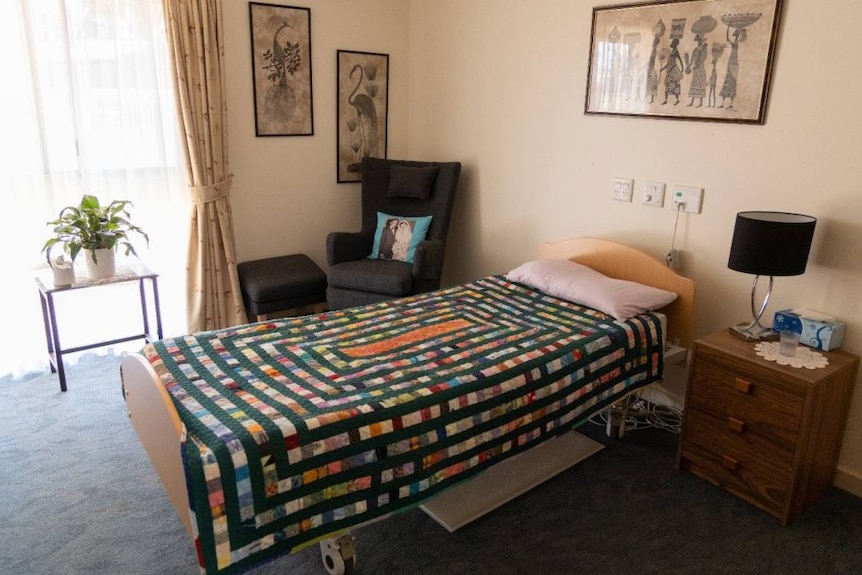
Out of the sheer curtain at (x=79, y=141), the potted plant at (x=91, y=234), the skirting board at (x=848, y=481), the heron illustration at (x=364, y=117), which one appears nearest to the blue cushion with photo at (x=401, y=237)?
the heron illustration at (x=364, y=117)

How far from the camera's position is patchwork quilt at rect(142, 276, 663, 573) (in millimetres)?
1713

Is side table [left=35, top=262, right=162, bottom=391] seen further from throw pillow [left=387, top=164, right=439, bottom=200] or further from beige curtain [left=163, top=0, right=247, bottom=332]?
throw pillow [left=387, top=164, right=439, bottom=200]

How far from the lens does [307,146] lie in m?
4.30

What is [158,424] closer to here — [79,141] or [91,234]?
[91,234]

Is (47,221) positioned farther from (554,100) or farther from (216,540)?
(554,100)

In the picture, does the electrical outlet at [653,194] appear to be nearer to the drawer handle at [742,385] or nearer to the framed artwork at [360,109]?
the drawer handle at [742,385]

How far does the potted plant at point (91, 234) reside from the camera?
321 centimetres

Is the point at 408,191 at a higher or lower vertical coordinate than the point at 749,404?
higher

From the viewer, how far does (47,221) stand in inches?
135

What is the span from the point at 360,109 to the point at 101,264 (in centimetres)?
207

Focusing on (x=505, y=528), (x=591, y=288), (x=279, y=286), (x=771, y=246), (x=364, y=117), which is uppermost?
(x=364, y=117)

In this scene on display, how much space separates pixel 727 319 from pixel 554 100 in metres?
1.56

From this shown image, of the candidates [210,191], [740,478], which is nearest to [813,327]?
[740,478]

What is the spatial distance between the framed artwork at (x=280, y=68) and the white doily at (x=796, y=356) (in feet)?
10.3
